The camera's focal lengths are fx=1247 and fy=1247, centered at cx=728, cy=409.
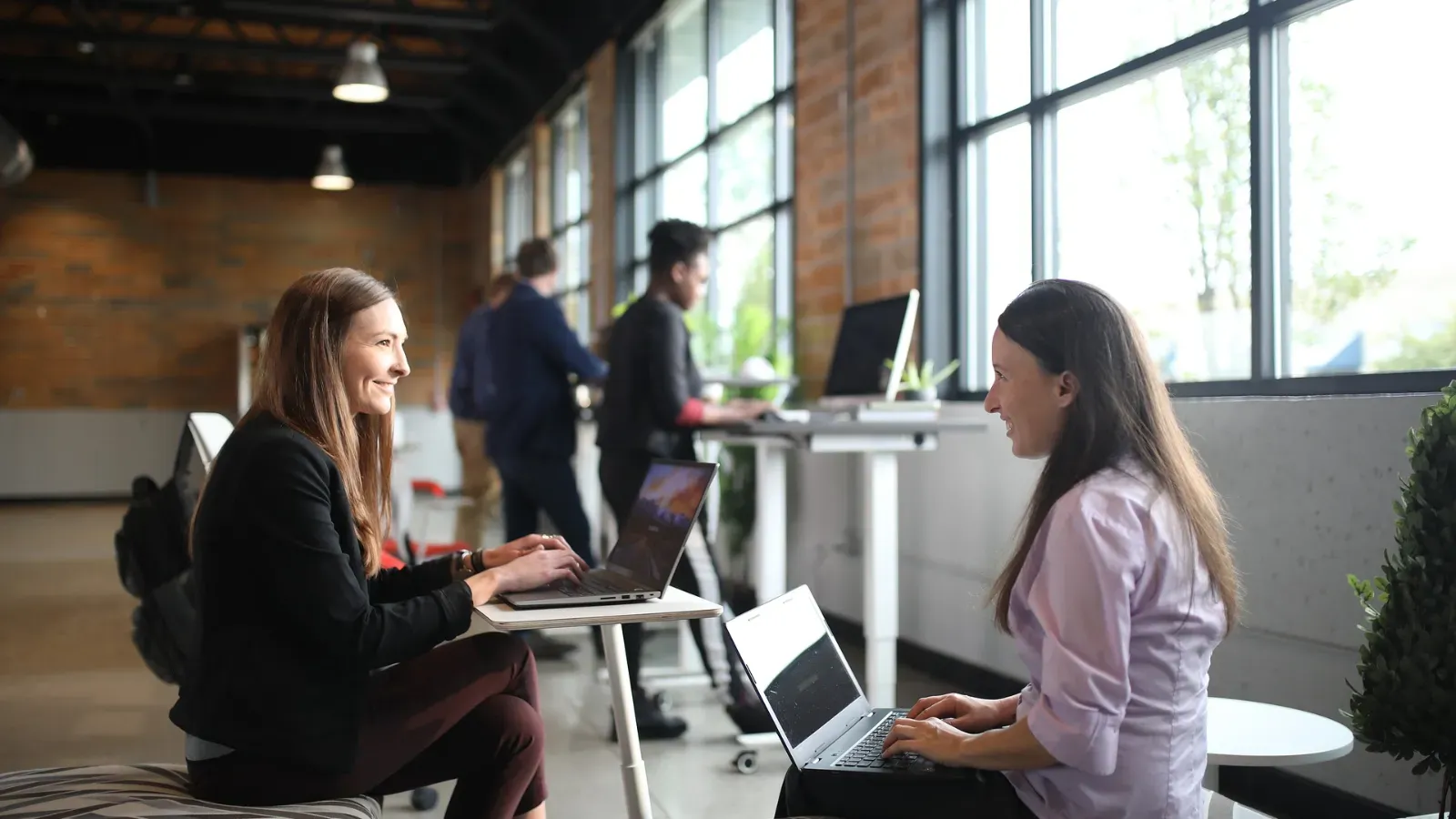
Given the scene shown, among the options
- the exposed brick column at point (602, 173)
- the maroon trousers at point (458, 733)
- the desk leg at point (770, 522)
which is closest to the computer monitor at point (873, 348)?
the desk leg at point (770, 522)

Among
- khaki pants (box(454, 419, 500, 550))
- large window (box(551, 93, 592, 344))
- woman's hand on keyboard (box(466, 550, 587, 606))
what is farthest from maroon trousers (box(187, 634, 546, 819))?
large window (box(551, 93, 592, 344))

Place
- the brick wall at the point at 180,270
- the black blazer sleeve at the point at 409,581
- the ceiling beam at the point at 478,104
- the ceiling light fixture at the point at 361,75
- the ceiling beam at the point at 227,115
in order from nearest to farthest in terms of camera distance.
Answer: the black blazer sleeve at the point at 409,581 → the ceiling light fixture at the point at 361,75 → the ceiling beam at the point at 227,115 → the ceiling beam at the point at 478,104 → the brick wall at the point at 180,270

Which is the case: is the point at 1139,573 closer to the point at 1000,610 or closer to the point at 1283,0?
the point at 1000,610

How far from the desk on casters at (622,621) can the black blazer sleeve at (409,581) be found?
312mm

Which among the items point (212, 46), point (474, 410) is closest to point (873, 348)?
point (474, 410)

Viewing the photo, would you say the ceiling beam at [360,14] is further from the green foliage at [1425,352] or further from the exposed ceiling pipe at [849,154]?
the green foliage at [1425,352]

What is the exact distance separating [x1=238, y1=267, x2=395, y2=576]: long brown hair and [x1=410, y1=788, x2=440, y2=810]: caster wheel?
4.66 feet

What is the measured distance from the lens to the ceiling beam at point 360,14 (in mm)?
8953

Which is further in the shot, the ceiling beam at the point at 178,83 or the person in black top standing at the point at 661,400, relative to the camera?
the ceiling beam at the point at 178,83

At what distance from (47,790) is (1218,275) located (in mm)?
2912

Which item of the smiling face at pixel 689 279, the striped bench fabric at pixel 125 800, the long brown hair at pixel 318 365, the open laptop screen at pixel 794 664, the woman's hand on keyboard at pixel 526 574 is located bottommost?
the striped bench fabric at pixel 125 800

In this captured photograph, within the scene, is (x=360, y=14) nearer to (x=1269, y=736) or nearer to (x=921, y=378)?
(x=921, y=378)

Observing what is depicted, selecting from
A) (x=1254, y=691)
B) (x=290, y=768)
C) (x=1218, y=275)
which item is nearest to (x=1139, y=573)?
(x=290, y=768)

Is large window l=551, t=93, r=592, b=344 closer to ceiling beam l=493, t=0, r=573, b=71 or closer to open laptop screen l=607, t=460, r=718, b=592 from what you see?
ceiling beam l=493, t=0, r=573, b=71
